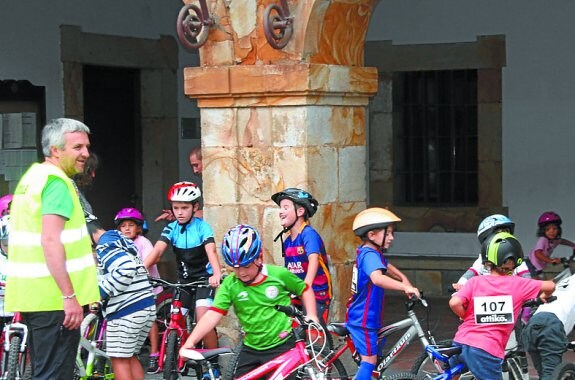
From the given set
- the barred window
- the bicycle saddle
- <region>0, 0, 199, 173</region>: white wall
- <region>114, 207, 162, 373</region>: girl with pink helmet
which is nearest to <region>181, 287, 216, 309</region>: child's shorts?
<region>114, 207, 162, 373</region>: girl with pink helmet

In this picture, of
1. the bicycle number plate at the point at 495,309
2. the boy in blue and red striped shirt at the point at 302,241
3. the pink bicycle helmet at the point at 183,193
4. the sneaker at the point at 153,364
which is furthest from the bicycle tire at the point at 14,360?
the bicycle number plate at the point at 495,309

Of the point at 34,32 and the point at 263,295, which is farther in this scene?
the point at 34,32

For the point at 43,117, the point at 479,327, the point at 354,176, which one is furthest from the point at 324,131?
the point at 43,117

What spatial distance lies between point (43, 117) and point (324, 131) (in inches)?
157

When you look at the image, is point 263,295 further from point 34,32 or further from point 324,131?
point 34,32

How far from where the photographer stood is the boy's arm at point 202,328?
19.3 ft

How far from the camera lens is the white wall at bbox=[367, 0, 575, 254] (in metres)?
12.7

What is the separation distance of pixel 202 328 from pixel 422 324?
5637 mm

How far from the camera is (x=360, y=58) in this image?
9703 millimetres

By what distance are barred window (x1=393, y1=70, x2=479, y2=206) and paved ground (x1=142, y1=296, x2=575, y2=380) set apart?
1173 millimetres

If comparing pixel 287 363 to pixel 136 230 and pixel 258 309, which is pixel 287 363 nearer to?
pixel 258 309

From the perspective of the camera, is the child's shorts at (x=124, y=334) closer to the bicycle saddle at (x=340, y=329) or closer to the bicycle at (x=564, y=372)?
the bicycle saddle at (x=340, y=329)

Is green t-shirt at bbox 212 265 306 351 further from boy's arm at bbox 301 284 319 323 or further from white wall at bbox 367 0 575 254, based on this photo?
white wall at bbox 367 0 575 254

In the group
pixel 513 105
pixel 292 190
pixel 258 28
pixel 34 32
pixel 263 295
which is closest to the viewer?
pixel 263 295
